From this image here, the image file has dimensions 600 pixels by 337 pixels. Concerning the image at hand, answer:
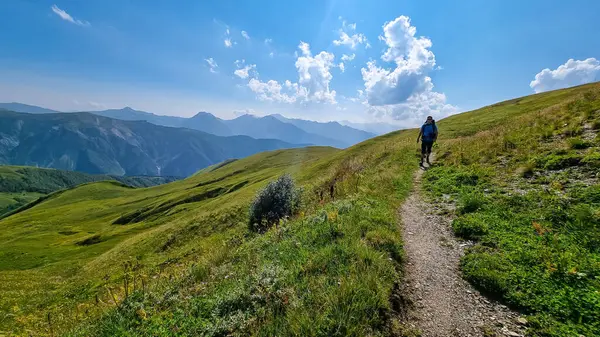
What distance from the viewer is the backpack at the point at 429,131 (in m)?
22.0

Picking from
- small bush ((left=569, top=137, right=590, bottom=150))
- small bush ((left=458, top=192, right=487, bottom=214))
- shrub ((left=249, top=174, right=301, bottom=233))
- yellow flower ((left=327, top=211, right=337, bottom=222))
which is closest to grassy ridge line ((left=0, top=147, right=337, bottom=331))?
shrub ((left=249, top=174, right=301, bottom=233))

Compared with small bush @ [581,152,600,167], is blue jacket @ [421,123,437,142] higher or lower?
higher

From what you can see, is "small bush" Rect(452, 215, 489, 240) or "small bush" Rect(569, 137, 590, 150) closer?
"small bush" Rect(452, 215, 489, 240)

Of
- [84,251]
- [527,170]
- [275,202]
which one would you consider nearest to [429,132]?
[527,170]

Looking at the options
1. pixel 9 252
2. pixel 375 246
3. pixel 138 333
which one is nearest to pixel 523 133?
pixel 375 246

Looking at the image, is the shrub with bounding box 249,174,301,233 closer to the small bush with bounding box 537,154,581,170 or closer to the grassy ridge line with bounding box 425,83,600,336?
the grassy ridge line with bounding box 425,83,600,336

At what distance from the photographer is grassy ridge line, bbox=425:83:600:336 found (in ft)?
18.1

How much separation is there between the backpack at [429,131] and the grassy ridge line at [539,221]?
490 centimetres

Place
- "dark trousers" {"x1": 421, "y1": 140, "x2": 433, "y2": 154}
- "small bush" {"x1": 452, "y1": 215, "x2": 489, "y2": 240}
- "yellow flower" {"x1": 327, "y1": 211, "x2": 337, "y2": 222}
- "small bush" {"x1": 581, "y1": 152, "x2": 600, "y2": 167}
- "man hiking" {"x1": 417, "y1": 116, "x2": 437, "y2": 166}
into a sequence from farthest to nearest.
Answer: "dark trousers" {"x1": 421, "y1": 140, "x2": 433, "y2": 154}
"man hiking" {"x1": 417, "y1": 116, "x2": 437, "y2": 166}
"small bush" {"x1": 581, "y1": 152, "x2": 600, "y2": 167}
"yellow flower" {"x1": 327, "y1": 211, "x2": 337, "y2": 222}
"small bush" {"x1": 452, "y1": 215, "x2": 489, "y2": 240}

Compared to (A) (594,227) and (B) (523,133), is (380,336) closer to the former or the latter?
(A) (594,227)

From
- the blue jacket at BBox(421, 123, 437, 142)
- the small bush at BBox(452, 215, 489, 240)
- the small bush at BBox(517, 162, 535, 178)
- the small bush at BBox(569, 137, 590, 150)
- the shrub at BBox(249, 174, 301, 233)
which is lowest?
the shrub at BBox(249, 174, 301, 233)

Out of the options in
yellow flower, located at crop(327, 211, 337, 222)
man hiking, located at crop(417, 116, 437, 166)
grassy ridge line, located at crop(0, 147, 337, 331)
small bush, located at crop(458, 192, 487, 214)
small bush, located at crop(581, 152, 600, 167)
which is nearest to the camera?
yellow flower, located at crop(327, 211, 337, 222)

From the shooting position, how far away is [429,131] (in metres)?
22.1

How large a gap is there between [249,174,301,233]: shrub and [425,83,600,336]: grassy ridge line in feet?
33.8
